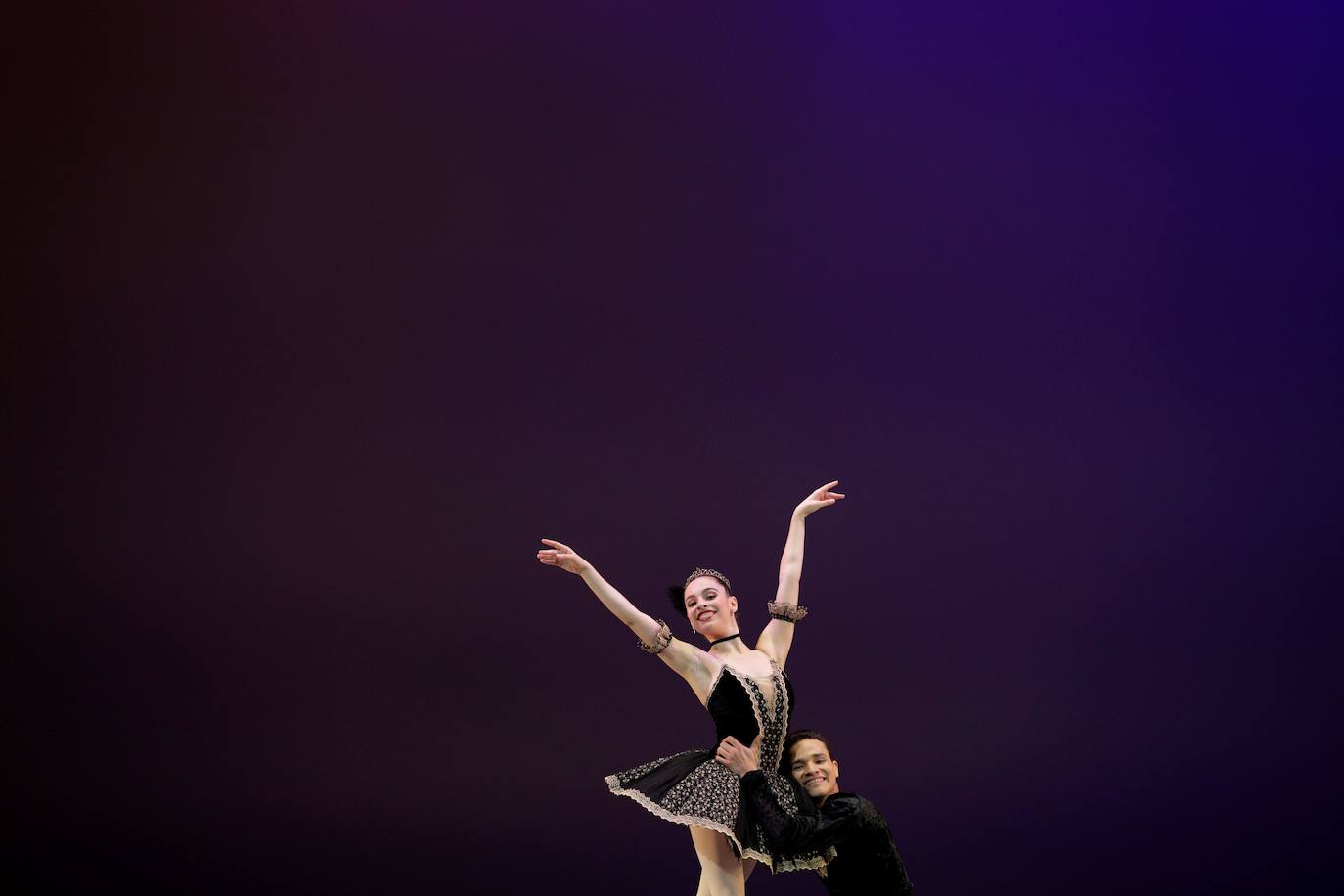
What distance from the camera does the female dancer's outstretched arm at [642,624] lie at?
3.43 m

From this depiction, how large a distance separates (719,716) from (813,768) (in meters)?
0.31

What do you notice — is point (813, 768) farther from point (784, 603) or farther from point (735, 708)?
point (784, 603)

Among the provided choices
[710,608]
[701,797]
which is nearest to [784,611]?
[710,608]

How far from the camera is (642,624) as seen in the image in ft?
11.3

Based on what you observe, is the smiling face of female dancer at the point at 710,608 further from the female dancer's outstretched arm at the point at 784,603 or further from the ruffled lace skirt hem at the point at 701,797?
the ruffled lace skirt hem at the point at 701,797

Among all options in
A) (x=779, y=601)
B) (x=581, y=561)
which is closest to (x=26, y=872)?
(x=581, y=561)

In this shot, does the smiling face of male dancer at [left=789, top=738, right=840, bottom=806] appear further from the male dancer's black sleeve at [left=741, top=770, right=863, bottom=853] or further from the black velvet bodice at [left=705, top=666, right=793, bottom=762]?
the male dancer's black sleeve at [left=741, top=770, right=863, bottom=853]

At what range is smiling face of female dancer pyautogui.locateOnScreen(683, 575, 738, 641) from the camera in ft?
11.8

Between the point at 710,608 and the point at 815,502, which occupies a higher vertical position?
the point at 815,502

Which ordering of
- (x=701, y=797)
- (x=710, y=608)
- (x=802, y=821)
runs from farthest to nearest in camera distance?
1. (x=710, y=608)
2. (x=701, y=797)
3. (x=802, y=821)

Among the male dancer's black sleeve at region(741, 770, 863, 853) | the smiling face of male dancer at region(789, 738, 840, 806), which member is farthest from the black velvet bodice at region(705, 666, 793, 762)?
the male dancer's black sleeve at region(741, 770, 863, 853)

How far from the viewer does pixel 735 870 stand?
3.34 m

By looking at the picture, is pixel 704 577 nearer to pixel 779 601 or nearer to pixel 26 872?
pixel 779 601

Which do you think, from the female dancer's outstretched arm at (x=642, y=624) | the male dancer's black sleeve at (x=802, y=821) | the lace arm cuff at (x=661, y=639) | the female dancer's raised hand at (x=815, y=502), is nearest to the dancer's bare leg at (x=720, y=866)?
the male dancer's black sleeve at (x=802, y=821)
